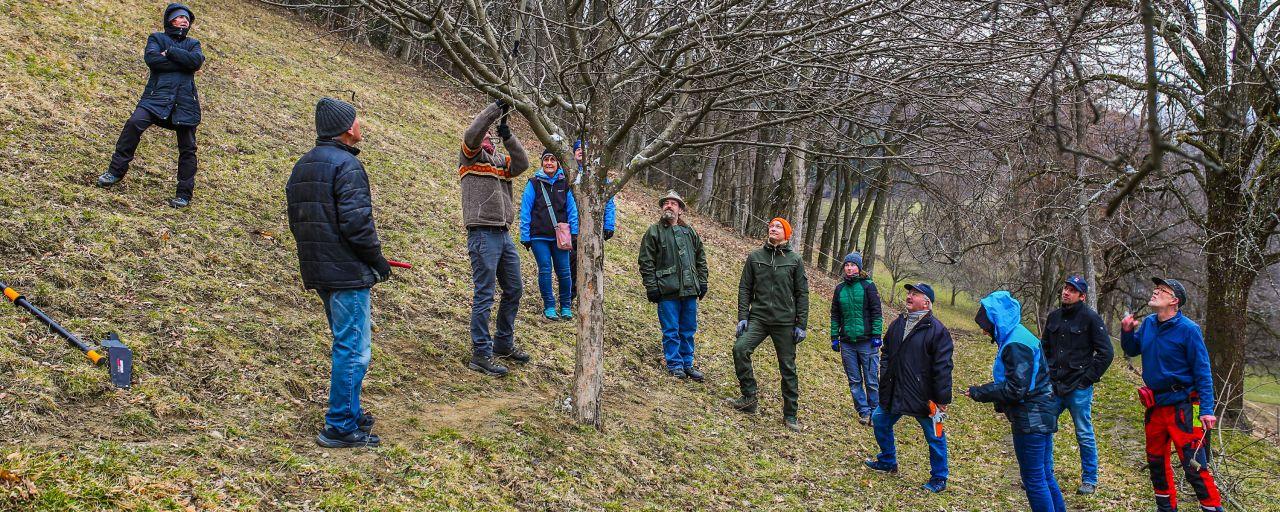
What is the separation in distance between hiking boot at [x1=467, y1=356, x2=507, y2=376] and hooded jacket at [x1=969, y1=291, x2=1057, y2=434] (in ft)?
12.3

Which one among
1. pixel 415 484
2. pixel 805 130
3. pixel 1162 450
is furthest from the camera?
pixel 1162 450

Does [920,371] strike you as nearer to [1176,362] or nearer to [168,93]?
[1176,362]

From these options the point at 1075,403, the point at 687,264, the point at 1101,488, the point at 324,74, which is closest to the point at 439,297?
the point at 687,264

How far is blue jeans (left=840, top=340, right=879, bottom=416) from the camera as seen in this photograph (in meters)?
8.62

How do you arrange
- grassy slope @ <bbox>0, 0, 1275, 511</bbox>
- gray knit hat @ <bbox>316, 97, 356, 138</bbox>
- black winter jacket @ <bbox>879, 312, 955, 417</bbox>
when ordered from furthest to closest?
black winter jacket @ <bbox>879, 312, 955, 417</bbox> < gray knit hat @ <bbox>316, 97, 356, 138</bbox> < grassy slope @ <bbox>0, 0, 1275, 511</bbox>

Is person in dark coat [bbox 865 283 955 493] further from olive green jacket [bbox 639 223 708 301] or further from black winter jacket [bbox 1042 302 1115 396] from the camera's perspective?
olive green jacket [bbox 639 223 708 301]

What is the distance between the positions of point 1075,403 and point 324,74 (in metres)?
15.5

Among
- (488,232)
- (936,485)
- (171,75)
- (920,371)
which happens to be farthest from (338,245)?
(936,485)

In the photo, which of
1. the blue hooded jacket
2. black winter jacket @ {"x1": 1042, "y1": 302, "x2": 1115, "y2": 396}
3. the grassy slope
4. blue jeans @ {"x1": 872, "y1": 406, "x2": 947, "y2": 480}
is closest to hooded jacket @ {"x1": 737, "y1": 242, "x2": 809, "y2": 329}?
the grassy slope

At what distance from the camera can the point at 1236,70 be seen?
362 inches

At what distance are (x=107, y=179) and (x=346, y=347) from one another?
15.4 ft

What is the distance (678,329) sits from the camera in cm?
874

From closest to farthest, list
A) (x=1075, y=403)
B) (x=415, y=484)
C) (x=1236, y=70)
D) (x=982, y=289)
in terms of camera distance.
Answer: (x=415, y=484)
(x=1075, y=403)
(x=1236, y=70)
(x=982, y=289)

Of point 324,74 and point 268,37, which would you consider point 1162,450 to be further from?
point 268,37
